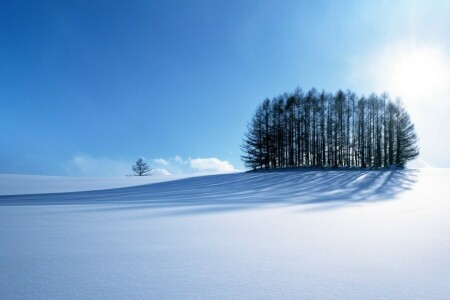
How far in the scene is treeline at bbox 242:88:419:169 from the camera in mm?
24375

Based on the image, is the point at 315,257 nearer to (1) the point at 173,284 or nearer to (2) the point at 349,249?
(2) the point at 349,249

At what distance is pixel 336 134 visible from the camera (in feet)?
80.9

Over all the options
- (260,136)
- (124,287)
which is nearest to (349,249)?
(124,287)

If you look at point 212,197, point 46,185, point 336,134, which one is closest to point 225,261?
point 212,197

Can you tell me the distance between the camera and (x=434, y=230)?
2.47m

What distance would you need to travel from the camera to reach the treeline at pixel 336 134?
80.0 feet

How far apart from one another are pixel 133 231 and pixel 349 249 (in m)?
2.00

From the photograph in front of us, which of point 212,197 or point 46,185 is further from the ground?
point 46,185

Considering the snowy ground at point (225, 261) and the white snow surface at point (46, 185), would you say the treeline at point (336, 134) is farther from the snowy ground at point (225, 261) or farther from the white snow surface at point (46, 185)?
the snowy ground at point (225, 261)

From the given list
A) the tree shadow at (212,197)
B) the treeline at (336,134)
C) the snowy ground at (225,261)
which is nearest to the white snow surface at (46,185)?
the tree shadow at (212,197)

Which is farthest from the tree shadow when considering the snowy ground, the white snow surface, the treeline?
the treeline

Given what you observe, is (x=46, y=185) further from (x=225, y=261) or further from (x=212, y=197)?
(x=225, y=261)

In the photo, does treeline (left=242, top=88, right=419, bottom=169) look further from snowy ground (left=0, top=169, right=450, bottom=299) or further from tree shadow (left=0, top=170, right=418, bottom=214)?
snowy ground (left=0, top=169, right=450, bottom=299)

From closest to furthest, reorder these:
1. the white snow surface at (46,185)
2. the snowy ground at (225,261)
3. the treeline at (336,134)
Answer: the snowy ground at (225,261)
the white snow surface at (46,185)
the treeline at (336,134)
